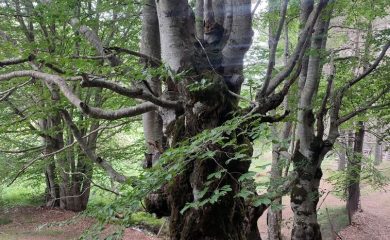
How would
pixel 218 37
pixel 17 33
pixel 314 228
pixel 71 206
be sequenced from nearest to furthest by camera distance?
pixel 218 37 < pixel 314 228 < pixel 17 33 < pixel 71 206

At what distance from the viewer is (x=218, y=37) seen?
155 inches

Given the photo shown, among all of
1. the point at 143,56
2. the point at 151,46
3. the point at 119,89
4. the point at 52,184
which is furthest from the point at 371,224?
the point at 119,89

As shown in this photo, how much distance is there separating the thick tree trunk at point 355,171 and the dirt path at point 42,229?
5.90 meters

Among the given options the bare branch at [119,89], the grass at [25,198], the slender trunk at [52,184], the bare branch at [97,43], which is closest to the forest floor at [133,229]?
the slender trunk at [52,184]

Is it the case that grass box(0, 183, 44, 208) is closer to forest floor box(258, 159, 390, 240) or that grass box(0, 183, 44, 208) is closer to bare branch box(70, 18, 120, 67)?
forest floor box(258, 159, 390, 240)

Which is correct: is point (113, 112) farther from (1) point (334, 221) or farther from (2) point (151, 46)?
(1) point (334, 221)

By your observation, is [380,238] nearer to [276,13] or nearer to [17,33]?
[276,13]

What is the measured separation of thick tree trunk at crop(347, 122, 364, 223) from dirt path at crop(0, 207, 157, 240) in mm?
5903

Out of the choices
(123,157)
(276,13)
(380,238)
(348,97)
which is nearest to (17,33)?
(123,157)

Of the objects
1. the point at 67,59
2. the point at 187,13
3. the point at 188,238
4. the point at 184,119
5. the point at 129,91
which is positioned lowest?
the point at 188,238

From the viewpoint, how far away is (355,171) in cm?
925

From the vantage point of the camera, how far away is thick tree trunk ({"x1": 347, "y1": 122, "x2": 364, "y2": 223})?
30.1 feet

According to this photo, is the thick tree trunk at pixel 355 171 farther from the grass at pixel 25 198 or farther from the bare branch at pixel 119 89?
the grass at pixel 25 198

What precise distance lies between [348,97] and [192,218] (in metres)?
6.30
